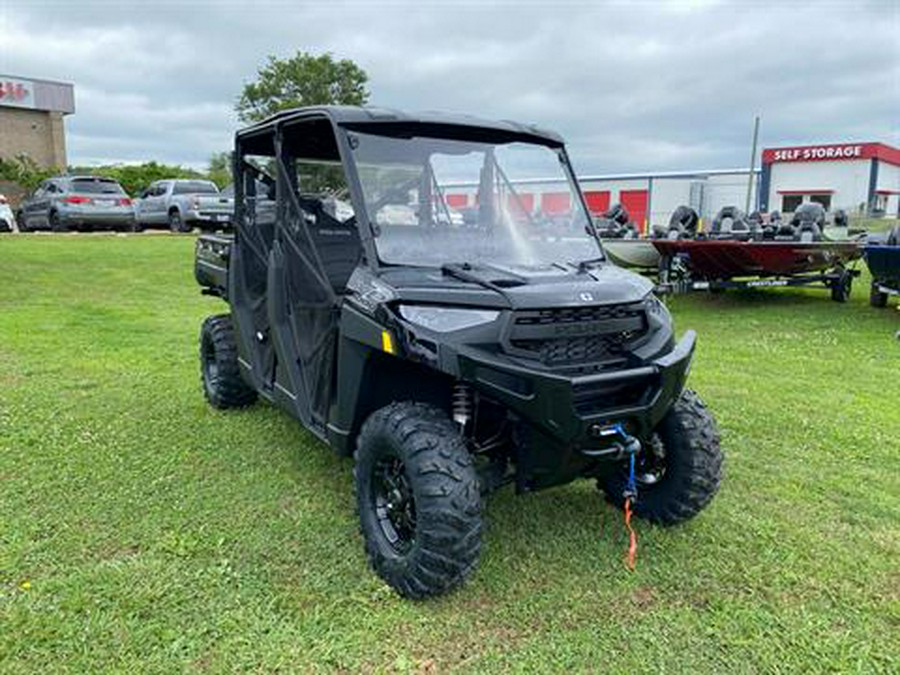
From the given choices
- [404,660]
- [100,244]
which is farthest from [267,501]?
[100,244]

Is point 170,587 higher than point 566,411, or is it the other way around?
point 566,411

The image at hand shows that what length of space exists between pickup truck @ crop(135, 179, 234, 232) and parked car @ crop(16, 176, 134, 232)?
3.11 feet

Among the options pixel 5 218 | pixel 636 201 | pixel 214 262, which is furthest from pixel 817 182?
pixel 214 262

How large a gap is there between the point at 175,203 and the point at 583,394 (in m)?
19.5

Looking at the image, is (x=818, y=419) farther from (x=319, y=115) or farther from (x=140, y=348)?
(x=140, y=348)

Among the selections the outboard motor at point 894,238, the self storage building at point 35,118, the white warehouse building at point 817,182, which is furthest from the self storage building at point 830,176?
the self storage building at point 35,118

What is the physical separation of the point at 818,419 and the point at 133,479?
4638mm

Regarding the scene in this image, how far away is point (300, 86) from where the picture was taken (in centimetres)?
3409

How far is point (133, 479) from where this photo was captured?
412 centimetres

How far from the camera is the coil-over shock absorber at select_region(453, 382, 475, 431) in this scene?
306 cm

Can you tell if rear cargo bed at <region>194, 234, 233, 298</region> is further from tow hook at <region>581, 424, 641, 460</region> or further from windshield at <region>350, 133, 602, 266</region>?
tow hook at <region>581, 424, 641, 460</region>

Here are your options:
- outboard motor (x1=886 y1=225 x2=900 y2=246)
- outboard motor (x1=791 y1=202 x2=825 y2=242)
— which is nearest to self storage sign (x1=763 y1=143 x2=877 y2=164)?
outboard motor (x1=791 y1=202 x2=825 y2=242)

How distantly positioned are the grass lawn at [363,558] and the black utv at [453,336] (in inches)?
11.7

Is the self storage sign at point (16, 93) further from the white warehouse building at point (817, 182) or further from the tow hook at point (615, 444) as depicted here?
the tow hook at point (615, 444)
